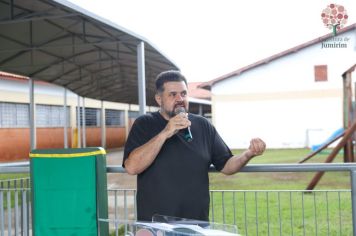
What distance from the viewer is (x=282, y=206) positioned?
6941mm

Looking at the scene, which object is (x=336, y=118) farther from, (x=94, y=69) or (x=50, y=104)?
(x=50, y=104)

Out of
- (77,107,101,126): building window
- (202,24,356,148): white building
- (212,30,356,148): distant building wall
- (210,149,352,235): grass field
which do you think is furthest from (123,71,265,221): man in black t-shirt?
(77,107,101,126): building window

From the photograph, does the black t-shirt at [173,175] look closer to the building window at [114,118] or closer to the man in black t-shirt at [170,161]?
the man in black t-shirt at [170,161]

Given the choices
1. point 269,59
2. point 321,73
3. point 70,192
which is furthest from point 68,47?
point 321,73

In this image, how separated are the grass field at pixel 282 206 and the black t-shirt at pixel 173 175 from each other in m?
0.98

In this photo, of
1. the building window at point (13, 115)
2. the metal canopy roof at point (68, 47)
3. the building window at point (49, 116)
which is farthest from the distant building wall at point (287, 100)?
the building window at point (13, 115)

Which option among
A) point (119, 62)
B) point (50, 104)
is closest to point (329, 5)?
point (119, 62)

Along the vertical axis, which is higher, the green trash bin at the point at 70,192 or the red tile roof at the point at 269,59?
the red tile roof at the point at 269,59

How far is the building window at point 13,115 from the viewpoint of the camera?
59.7 ft

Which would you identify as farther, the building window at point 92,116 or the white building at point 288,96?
the building window at point 92,116

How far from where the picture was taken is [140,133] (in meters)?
2.58

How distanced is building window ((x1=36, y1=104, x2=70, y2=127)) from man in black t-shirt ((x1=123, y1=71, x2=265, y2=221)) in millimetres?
19386

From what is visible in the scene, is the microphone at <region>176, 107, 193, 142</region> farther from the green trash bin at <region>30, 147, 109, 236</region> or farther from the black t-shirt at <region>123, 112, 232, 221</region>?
the green trash bin at <region>30, 147, 109, 236</region>

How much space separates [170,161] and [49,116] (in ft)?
67.2
